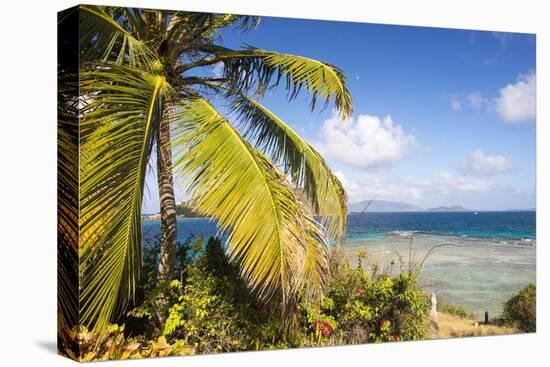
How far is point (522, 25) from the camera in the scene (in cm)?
1071

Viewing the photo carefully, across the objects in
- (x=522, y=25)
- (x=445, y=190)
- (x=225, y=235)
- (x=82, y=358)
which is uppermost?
(x=522, y=25)

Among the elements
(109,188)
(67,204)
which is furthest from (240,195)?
(67,204)

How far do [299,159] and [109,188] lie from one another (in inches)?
88.5

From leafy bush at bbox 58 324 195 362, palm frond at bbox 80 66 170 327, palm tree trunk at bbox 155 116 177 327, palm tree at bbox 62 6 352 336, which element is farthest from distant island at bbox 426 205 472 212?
palm frond at bbox 80 66 170 327

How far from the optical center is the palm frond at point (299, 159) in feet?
29.6

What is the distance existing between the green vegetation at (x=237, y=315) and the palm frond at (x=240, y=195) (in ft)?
1.88

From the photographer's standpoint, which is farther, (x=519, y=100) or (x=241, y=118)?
(x=519, y=100)

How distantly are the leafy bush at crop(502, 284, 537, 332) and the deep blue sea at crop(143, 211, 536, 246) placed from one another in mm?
660

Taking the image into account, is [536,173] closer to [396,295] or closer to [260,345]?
[396,295]

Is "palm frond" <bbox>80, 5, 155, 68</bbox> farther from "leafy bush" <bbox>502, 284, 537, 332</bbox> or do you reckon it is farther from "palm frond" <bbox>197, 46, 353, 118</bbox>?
"leafy bush" <bbox>502, 284, 537, 332</bbox>

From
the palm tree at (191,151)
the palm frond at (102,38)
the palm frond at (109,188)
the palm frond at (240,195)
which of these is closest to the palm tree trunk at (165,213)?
the palm tree at (191,151)

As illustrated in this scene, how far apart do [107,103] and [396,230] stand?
11.9 ft

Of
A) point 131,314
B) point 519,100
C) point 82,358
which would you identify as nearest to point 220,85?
point 131,314

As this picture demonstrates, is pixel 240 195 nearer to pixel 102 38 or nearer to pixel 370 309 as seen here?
pixel 102 38
